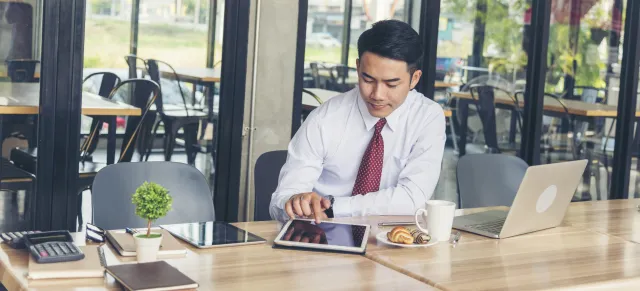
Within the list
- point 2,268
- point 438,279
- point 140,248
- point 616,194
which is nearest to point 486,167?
point 438,279

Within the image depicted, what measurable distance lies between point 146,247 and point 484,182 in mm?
1912

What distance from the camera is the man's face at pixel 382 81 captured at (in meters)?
2.97

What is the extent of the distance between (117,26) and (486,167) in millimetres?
1750

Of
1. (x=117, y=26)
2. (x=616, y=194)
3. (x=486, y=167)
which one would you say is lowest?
(x=616, y=194)

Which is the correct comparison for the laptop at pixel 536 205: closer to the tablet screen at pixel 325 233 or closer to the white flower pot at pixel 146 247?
the tablet screen at pixel 325 233

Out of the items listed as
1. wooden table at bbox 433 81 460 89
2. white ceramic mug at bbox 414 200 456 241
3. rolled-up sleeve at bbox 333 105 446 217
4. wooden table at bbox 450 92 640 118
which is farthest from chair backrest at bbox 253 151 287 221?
wooden table at bbox 450 92 640 118

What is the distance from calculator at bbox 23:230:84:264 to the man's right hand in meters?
0.68

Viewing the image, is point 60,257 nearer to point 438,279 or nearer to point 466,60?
point 438,279

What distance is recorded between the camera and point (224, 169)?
14.1 feet

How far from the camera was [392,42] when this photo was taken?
2959mm

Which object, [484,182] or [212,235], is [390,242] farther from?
[484,182]

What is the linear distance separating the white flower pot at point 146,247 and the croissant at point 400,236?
26.6 inches

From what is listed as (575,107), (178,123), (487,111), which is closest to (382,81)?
(178,123)

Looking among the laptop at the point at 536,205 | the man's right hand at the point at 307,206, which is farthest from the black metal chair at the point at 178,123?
the laptop at the point at 536,205
